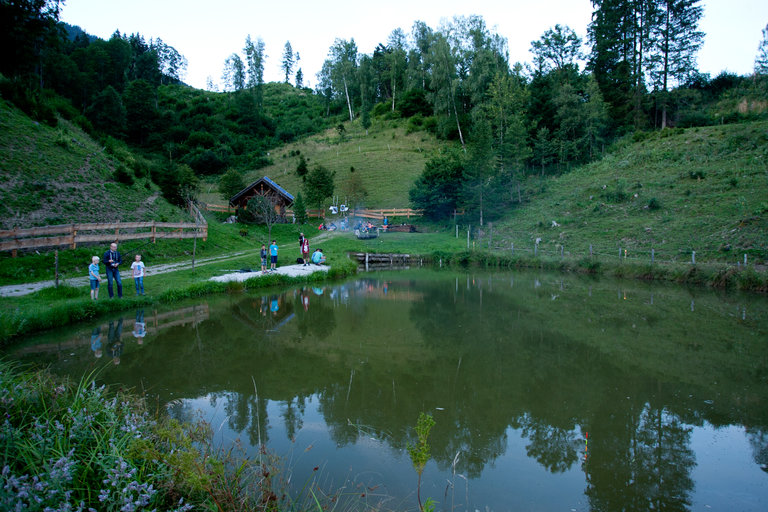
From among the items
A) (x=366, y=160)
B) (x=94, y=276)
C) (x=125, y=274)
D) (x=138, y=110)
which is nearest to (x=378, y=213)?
(x=366, y=160)

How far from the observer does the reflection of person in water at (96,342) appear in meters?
9.19

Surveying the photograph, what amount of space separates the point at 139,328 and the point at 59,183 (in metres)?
16.9

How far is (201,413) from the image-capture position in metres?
6.42

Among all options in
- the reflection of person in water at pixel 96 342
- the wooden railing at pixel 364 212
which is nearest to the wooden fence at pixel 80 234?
the reflection of person in water at pixel 96 342

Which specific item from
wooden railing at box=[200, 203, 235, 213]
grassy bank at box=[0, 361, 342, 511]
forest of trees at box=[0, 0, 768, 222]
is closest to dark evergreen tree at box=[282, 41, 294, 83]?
forest of trees at box=[0, 0, 768, 222]

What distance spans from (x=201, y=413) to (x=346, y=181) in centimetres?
4321

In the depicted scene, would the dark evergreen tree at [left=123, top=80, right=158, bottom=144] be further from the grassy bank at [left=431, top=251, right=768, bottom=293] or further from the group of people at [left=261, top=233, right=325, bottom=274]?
the grassy bank at [left=431, top=251, right=768, bottom=293]

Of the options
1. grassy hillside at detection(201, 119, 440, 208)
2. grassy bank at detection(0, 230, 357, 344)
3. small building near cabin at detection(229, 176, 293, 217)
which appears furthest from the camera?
grassy hillside at detection(201, 119, 440, 208)

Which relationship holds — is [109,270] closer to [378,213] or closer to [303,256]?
[303,256]

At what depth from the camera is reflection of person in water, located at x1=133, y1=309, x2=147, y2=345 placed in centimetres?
1041

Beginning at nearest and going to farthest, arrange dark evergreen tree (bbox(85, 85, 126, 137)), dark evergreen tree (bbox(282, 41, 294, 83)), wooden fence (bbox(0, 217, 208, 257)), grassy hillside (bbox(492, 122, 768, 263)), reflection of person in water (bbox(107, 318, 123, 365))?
reflection of person in water (bbox(107, 318, 123, 365))
wooden fence (bbox(0, 217, 208, 257))
grassy hillside (bbox(492, 122, 768, 263))
dark evergreen tree (bbox(85, 85, 126, 137))
dark evergreen tree (bbox(282, 41, 294, 83))

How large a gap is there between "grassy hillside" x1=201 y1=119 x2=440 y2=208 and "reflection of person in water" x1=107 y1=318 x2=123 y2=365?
3384 cm

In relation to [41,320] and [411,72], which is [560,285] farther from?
[411,72]

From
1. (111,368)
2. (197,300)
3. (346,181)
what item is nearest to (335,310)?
(197,300)
